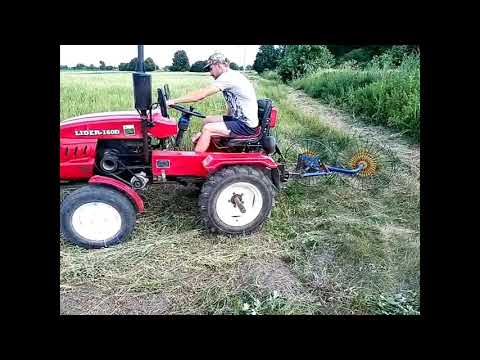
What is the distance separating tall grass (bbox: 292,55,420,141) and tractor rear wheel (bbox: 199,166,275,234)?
258cm

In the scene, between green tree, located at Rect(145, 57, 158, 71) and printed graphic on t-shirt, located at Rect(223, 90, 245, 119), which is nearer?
printed graphic on t-shirt, located at Rect(223, 90, 245, 119)

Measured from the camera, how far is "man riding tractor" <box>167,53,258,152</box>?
3.46 meters

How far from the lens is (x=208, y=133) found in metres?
3.62

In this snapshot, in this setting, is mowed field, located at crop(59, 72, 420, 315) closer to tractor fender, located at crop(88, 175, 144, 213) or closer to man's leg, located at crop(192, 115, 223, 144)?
man's leg, located at crop(192, 115, 223, 144)

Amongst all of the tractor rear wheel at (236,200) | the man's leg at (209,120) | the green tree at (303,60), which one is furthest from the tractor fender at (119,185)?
the green tree at (303,60)

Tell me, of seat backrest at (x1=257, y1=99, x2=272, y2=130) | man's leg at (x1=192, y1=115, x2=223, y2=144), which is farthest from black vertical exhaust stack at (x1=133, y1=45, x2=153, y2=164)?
seat backrest at (x1=257, y1=99, x2=272, y2=130)

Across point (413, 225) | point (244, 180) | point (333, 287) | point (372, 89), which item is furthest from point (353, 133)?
point (333, 287)

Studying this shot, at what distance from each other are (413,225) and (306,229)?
3.22 feet

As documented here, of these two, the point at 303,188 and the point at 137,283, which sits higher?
the point at 303,188

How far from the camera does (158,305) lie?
114 inches

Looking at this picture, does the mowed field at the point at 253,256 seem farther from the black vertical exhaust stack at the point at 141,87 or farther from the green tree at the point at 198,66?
the black vertical exhaust stack at the point at 141,87

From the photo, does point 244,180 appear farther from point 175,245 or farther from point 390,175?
point 390,175

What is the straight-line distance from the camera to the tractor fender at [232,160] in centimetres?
350

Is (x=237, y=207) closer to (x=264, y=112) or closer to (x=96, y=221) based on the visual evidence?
(x=264, y=112)
